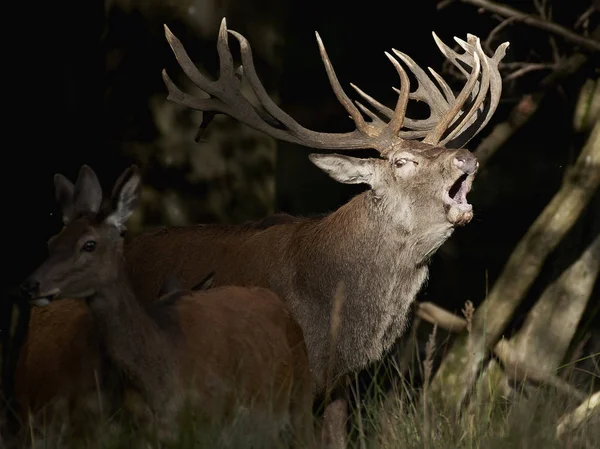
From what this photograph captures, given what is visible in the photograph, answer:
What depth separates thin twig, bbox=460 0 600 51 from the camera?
7953mm

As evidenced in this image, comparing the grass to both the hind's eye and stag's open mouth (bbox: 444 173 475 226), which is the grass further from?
stag's open mouth (bbox: 444 173 475 226)

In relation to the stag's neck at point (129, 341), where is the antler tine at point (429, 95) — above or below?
above

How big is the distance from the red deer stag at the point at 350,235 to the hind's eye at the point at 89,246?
1.38 m

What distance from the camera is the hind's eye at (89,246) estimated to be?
512cm

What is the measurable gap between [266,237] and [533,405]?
2.10m

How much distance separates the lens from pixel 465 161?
6.27 m

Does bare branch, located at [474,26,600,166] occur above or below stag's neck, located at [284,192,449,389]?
above

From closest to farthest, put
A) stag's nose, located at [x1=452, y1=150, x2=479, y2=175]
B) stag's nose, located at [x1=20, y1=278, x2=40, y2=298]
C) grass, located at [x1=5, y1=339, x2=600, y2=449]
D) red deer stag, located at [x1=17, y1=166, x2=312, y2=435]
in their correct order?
grass, located at [x1=5, y1=339, x2=600, y2=449] < stag's nose, located at [x1=20, y1=278, x2=40, y2=298] < red deer stag, located at [x1=17, y1=166, x2=312, y2=435] < stag's nose, located at [x1=452, y1=150, x2=479, y2=175]

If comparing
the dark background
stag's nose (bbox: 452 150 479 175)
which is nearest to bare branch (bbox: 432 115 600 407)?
the dark background

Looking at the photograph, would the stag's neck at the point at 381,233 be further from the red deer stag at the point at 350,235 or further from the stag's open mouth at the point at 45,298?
the stag's open mouth at the point at 45,298

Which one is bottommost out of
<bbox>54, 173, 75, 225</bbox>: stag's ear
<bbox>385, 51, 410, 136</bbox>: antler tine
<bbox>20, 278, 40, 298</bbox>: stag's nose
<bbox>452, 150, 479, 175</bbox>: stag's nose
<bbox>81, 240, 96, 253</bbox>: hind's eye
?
A: <bbox>20, 278, 40, 298</bbox>: stag's nose

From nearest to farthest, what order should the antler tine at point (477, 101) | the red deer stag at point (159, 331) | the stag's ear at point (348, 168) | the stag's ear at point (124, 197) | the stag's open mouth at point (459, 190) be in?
the red deer stag at point (159, 331) < the stag's ear at point (124, 197) < the stag's open mouth at point (459, 190) < the stag's ear at point (348, 168) < the antler tine at point (477, 101)

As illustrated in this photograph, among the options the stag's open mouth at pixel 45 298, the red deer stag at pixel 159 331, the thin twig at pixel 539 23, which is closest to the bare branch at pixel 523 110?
the thin twig at pixel 539 23

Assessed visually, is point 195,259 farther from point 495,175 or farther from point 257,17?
point 495,175
